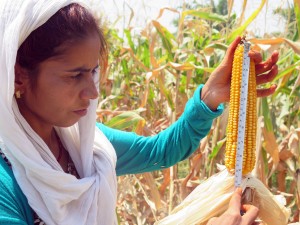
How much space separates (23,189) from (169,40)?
2.05m

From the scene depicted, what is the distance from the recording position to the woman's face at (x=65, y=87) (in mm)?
1292

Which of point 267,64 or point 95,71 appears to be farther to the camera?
point 267,64

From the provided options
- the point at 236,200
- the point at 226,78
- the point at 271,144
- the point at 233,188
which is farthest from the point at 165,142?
the point at 271,144

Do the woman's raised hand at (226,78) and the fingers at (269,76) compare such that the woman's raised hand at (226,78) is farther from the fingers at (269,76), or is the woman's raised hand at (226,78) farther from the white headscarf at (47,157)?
the white headscarf at (47,157)

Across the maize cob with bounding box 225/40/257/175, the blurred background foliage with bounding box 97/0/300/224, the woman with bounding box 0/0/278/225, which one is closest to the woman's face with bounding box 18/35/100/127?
the woman with bounding box 0/0/278/225

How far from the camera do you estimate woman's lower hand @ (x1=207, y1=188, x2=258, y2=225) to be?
122cm

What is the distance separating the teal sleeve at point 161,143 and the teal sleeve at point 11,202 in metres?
0.52

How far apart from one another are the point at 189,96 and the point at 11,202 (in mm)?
2152

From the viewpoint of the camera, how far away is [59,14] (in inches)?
51.1

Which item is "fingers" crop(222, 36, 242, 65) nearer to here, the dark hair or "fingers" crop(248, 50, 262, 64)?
"fingers" crop(248, 50, 262, 64)

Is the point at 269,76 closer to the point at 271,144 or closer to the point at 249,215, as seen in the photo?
the point at 249,215

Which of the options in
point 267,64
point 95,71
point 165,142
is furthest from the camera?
point 165,142

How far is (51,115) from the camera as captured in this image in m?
1.34

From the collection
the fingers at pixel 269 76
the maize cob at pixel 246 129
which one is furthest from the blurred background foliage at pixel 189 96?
the maize cob at pixel 246 129
